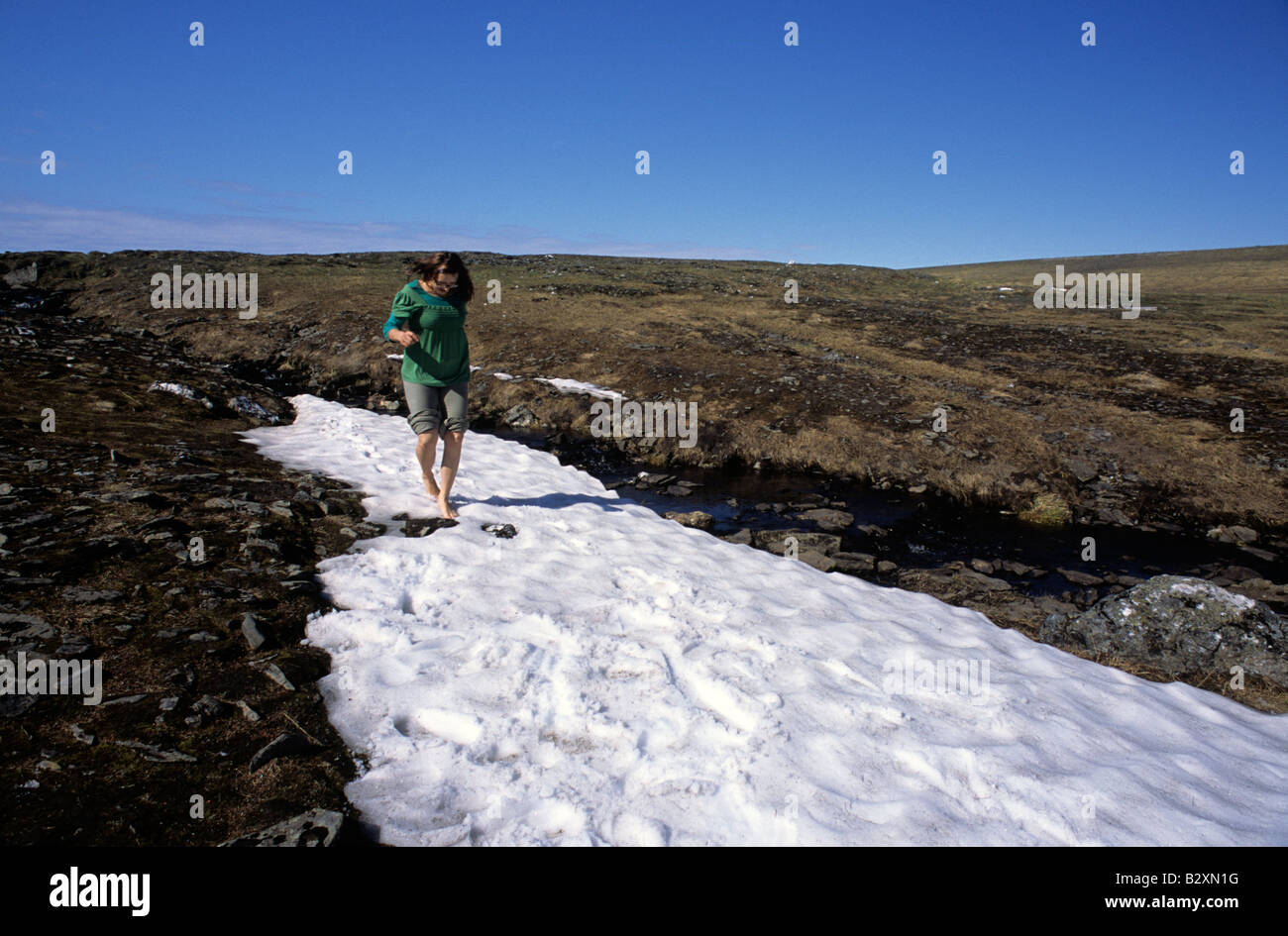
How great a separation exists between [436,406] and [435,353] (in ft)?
2.41

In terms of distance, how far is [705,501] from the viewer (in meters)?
13.1

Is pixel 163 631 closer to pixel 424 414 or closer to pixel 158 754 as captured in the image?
pixel 158 754

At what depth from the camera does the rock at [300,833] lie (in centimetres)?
337

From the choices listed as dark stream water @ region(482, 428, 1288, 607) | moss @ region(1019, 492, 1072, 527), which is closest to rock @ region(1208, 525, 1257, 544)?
dark stream water @ region(482, 428, 1288, 607)

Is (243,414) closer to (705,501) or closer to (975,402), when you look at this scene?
(705,501)

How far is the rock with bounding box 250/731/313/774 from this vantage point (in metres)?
3.98

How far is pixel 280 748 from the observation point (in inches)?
161

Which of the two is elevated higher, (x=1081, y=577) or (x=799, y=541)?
(x=799, y=541)

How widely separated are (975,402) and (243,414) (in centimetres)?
1900

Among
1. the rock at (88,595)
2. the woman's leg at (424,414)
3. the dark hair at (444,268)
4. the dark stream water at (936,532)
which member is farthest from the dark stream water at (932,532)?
the rock at (88,595)

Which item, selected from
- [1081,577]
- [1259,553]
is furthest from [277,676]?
[1259,553]

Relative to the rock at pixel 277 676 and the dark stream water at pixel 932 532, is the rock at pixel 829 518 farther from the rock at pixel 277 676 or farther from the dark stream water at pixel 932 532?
the rock at pixel 277 676

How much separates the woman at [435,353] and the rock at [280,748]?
4.81 metres
